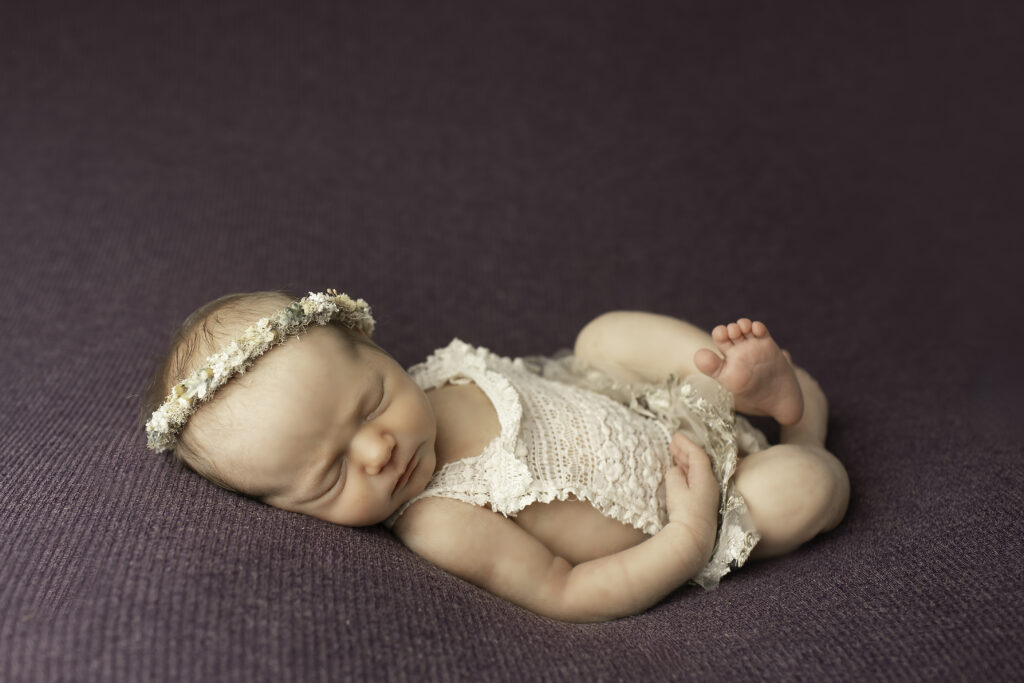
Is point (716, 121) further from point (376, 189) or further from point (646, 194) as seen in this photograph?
point (376, 189)

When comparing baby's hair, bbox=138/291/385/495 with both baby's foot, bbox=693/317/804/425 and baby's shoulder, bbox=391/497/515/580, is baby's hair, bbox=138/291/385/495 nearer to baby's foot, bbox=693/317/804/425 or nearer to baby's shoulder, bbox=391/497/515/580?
baby's shoulder, bbox=391/497/515/580

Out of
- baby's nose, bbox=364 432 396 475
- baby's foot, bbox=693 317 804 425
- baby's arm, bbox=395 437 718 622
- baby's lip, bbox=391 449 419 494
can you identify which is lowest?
baby's arm, bbox=395 437 718 622

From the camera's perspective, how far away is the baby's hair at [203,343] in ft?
3.79

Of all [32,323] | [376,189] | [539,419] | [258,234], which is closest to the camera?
[539,419]

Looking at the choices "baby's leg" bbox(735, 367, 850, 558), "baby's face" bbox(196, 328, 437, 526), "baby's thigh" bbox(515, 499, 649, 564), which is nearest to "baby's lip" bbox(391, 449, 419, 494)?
"baby's face" bbox(196, 328, 437, 526)

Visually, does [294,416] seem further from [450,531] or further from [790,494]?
[790,494]

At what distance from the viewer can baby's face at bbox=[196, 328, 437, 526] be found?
3.62ft

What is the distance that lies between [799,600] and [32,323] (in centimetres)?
142

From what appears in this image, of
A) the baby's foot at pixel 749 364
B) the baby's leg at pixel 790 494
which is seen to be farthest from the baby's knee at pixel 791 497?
the baby's foot at pixel 749 364

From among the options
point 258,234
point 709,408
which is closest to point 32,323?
point 258,234

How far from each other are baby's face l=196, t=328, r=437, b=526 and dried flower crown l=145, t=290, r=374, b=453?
17 mm

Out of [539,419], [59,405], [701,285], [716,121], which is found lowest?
[59,405]

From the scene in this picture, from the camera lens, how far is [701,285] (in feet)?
6.29

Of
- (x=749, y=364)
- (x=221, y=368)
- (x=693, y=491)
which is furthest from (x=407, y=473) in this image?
(x=749, y=364)
